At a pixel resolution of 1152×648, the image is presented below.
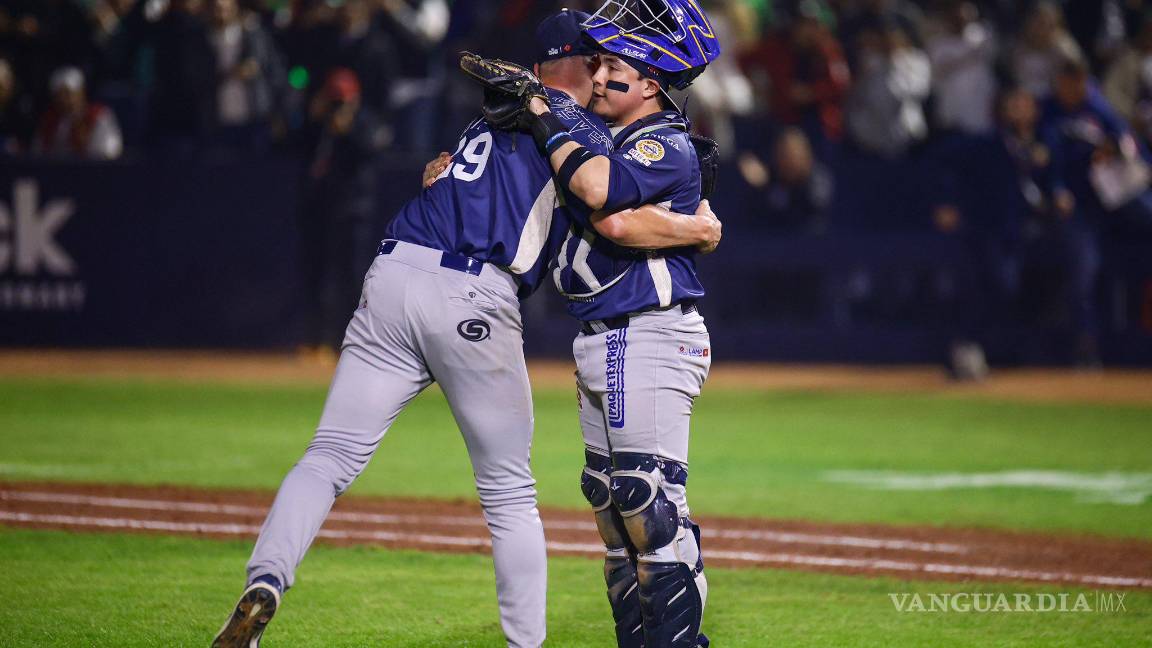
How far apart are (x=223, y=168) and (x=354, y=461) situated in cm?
1177

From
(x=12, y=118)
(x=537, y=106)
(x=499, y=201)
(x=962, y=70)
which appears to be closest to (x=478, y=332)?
(x=499, y=201)

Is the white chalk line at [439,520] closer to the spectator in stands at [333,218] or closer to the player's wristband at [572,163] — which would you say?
the player's wristband at [572,163]

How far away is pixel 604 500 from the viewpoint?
5121 mm

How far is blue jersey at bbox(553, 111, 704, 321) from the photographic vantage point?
4887 millimetres

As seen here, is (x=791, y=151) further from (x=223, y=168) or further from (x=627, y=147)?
(x=627, y=147)

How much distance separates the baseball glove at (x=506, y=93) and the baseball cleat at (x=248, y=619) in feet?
5.31

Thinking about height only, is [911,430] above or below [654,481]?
below

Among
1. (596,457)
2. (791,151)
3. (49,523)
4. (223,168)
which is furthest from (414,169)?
(596,457)

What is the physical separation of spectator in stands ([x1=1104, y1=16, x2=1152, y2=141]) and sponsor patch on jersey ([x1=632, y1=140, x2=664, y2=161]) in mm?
12150

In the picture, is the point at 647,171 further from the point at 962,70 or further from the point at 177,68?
the point at 177,68

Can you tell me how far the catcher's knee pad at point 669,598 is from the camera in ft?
16.0

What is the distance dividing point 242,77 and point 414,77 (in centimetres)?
186

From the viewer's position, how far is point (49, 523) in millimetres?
7922

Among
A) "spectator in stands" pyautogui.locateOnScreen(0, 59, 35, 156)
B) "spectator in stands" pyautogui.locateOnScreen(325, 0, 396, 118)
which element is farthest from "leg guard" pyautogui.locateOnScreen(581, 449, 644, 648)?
"spectator in stands" pyautogui.locateOnScreen(0, 59, 35, 156)
